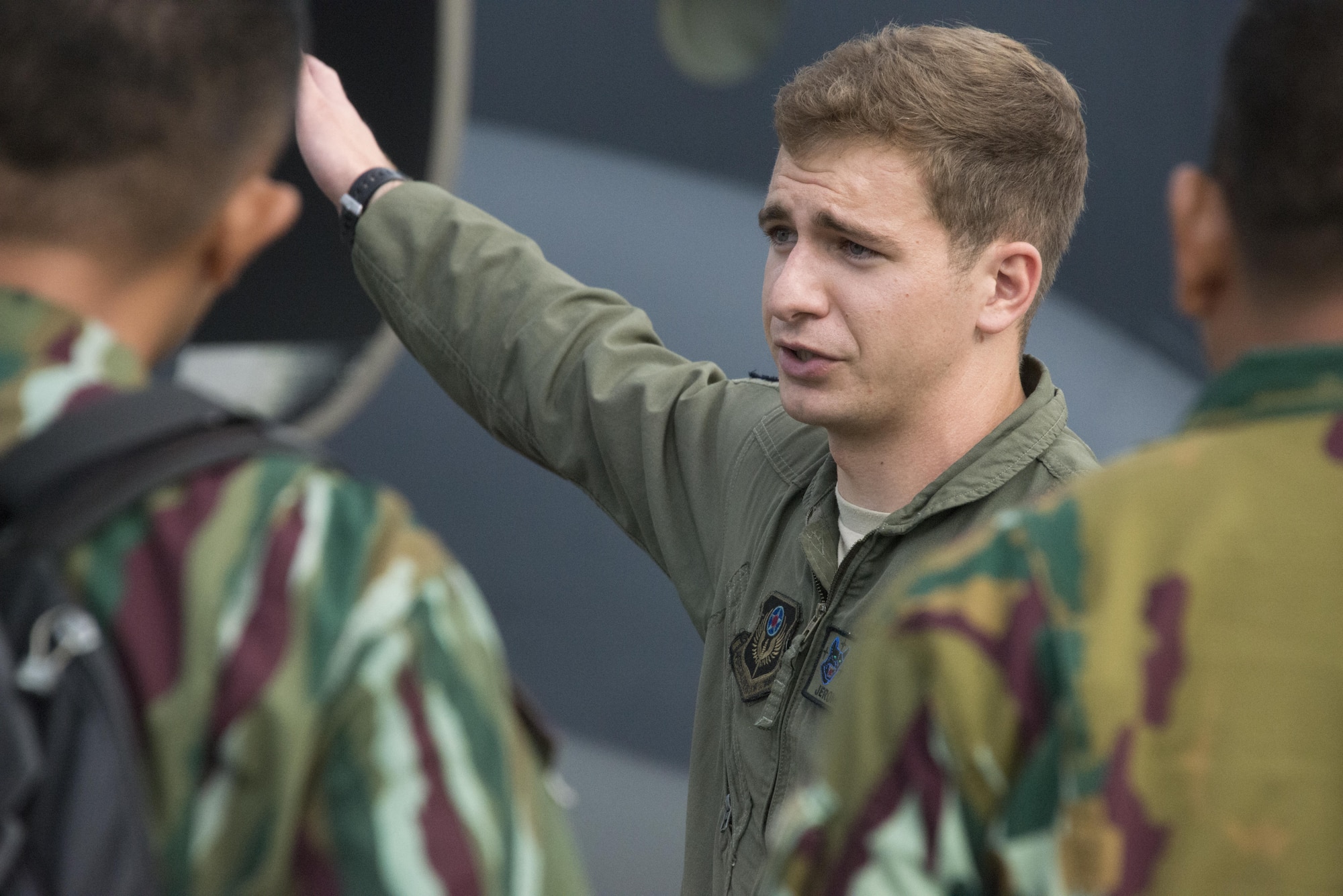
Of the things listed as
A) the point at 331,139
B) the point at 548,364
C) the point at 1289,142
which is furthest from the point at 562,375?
the point at 1289,142

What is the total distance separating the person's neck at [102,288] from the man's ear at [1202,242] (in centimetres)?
68

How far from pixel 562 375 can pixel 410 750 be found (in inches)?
46.3

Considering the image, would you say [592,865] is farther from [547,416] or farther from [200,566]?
[200,566]

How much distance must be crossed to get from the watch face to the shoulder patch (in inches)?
70.4

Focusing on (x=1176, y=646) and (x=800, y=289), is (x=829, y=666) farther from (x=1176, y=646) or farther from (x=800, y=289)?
(x=1176, y=646)

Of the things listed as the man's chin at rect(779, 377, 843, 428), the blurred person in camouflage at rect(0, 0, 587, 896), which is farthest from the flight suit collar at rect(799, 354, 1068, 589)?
the blurred person in camouflage at rect(0, 0, 587, 896)

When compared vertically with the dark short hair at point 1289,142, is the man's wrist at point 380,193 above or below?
below

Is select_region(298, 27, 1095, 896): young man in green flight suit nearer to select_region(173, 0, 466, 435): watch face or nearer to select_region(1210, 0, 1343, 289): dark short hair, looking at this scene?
select_region(1210, 0, 1343, 289): dark short hair

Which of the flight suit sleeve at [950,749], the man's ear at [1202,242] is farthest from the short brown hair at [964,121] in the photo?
the flight suit sleeve at [950,749]

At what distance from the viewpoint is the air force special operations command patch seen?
5.73ft

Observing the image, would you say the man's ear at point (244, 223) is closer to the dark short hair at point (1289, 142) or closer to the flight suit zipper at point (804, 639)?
the dark short hair at point (1289, 142)

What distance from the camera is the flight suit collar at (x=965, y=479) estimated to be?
1.71 meters

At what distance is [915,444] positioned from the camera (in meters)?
1.83

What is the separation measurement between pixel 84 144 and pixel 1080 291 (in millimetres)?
2303
